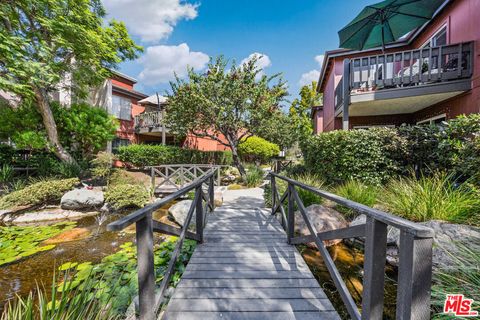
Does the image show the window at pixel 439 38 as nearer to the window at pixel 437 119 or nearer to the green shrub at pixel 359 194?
the window at pixel 437 119

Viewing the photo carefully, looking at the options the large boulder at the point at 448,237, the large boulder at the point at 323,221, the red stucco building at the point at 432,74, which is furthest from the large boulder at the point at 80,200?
the red stucco building at the point at 432,74

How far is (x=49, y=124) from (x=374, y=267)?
12.3 meters

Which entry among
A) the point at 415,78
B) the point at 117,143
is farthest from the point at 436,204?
the point at 117,143

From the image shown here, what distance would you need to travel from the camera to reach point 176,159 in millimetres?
14039

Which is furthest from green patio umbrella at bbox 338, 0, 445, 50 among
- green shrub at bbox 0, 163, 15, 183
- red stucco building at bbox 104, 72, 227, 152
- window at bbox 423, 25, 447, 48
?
green shrub at bbox 0, 163, 15, 183

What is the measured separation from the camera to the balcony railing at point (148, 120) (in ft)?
49.3

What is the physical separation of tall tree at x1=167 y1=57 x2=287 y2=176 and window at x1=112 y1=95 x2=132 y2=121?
22.7 feet

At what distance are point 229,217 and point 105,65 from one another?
34.7 feet

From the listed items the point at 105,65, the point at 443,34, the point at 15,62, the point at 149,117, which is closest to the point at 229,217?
the point at 15,62

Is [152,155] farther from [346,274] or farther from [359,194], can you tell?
[346,274]

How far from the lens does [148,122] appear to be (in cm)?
1545

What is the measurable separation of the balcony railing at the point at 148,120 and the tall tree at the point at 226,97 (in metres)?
5.13

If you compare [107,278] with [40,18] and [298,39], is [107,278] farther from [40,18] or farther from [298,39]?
[298,39]

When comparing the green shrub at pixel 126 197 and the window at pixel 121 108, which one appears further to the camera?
the window at pixel 121 108
